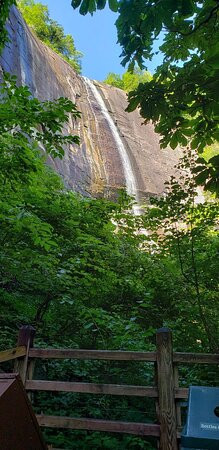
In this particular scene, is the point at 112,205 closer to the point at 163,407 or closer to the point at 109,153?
the point at 163,407

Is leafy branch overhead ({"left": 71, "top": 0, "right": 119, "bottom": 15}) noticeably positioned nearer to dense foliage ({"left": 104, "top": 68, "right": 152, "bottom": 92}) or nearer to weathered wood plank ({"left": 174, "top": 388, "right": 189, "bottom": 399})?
weathered wood plank ({"left": 174, "top": 388, "right": 189, "bottom": 399})

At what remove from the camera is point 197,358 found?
297cm

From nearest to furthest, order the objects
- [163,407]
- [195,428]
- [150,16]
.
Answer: [195,428] < [150,16] < [163,407]

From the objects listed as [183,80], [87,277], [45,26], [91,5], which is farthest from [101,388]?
[45,26]

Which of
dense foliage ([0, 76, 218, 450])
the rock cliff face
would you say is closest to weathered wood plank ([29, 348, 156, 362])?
dense foliage ([0, 76, 218, 450])

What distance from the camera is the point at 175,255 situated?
19.5ft

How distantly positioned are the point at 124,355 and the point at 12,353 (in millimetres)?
999

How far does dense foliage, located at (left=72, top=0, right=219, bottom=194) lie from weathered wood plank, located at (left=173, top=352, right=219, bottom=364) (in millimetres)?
1430

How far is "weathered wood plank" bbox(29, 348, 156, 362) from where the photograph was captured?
10.1 ft

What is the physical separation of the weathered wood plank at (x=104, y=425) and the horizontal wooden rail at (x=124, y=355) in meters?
0.52

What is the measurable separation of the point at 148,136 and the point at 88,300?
94.5 feet

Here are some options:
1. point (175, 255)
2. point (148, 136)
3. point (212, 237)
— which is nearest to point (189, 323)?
point (175, 255)

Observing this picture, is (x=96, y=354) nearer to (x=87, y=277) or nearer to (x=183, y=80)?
(x=87, y=277)

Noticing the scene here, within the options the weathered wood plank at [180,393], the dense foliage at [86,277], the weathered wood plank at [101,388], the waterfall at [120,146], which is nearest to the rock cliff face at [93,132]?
the waterfall at [120,146]
